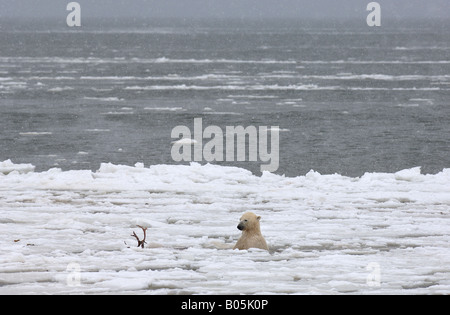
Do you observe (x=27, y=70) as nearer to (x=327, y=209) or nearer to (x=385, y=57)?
(x=385, y=57)

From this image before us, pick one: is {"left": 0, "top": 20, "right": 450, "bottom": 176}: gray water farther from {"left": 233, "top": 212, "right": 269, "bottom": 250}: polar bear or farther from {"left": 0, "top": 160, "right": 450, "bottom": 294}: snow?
{"left": 233, "top": 212, "right": 269, "bottom": 250}: polar bear

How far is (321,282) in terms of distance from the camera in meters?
6.32

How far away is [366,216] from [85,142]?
32.9 feet

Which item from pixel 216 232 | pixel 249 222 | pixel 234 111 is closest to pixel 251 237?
pixel 249 222

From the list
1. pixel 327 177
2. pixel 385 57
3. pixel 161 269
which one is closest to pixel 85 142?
pixel 327 177

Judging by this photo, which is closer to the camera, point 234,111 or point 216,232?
point 216,232

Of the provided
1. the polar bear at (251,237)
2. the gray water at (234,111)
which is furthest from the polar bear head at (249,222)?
the gray water at (234,111)

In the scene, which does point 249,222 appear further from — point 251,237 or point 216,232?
point 216,232

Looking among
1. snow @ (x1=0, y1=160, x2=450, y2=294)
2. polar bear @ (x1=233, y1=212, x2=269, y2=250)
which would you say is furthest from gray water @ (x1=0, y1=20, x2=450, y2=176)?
polar bear @ (x1=233, y1=212, x2=269, y2=250)

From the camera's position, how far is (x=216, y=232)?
831cm

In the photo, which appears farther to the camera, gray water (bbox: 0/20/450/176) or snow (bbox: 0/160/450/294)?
gray water (bbox: 0/20/450/176)

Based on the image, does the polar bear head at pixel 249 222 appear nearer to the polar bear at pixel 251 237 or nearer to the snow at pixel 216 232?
the polar bear at pixel 251 237

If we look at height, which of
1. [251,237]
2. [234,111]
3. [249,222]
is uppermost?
[234,111]

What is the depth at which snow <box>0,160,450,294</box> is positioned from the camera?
20.7ft
